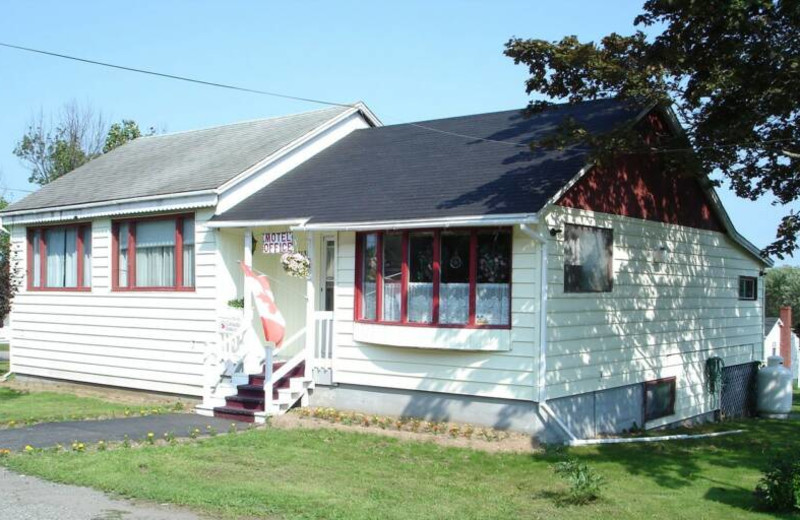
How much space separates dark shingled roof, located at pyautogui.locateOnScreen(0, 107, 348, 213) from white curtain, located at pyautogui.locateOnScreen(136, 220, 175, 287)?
2.37ft

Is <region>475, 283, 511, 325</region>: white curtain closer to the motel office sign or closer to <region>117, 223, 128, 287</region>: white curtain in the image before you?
the motel office sign

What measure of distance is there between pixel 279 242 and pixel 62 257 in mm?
6593

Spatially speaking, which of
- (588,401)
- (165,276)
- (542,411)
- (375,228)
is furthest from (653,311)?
(165,276)

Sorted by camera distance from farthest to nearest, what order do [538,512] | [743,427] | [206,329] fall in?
[743,427], [206,329], [538,512]

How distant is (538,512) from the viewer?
8.45 metres

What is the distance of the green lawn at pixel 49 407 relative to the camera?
46.5ft

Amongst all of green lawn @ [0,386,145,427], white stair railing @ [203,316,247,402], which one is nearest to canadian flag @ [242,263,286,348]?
white stair railing @ [203,316,247,402]

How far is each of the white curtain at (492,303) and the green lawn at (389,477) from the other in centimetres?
202

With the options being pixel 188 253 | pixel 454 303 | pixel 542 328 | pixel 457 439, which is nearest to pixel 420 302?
pixel 454 303

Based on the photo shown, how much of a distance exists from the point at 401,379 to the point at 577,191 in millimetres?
4014

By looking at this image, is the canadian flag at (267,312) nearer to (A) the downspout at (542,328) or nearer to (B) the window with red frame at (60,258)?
(A) the downspout at (542,328)

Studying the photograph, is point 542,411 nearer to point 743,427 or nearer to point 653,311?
point 653,311

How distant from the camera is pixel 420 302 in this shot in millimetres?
13109

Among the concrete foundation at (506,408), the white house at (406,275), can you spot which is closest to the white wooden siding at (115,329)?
the white house at (406,275)
